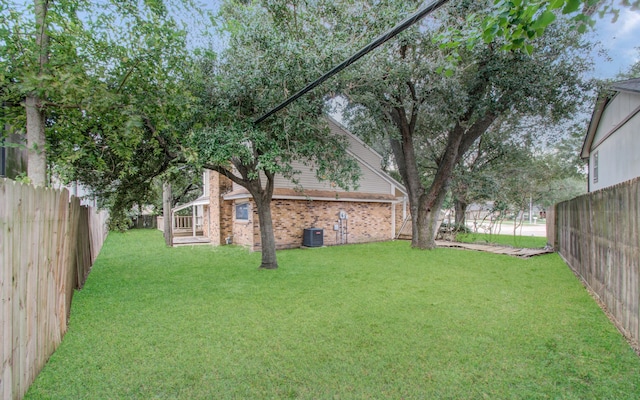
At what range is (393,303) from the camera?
545cm

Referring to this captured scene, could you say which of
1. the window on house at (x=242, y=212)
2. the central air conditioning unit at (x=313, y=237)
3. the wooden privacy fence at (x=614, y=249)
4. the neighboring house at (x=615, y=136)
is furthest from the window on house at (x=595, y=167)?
the window on house at (x=242, y=212)

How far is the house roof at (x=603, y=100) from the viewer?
786cm

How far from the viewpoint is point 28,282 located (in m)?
2.91

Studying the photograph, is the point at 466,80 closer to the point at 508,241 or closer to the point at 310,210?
the point at 310,210

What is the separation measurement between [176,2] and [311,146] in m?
3.31

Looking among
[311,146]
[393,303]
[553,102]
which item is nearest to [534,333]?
[393,303]

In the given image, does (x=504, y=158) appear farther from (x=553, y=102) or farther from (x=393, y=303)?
(x=393, y=303)

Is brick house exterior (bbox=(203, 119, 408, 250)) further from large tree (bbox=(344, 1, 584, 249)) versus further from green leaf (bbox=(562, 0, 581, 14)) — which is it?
green leaf (bbox=(562, 0, 581, 14))

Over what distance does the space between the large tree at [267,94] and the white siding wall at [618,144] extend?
705cm

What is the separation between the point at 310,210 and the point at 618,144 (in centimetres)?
1009

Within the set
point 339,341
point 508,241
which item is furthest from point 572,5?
point 508,241

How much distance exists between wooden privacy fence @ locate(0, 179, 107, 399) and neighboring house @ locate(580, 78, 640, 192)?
1038 centimetres

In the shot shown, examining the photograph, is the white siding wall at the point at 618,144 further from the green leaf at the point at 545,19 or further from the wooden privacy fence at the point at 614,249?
the green leaf at the point at 545,19

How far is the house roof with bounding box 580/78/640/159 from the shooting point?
7.86 m
